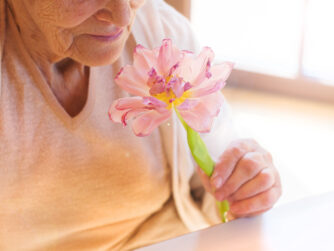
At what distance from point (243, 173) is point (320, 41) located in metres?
1.23

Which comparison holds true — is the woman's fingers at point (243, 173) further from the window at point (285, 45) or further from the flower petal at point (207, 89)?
the window at point (285, 45)

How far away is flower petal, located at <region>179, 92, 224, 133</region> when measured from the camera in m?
0.47

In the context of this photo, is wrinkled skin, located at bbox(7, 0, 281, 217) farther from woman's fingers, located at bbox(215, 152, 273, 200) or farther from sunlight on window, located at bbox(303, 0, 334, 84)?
sunlight on window, located at bbox(303, 0, 334, 84)

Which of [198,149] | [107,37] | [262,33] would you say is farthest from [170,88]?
[262,33]

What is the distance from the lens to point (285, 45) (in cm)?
183

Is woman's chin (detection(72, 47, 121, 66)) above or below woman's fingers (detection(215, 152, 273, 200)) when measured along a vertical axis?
above

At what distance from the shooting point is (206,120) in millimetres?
466

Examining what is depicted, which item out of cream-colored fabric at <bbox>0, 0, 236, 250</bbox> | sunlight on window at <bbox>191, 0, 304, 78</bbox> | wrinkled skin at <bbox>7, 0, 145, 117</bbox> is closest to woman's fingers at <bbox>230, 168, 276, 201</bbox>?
cream-colored fabric at <bbox>0, 0, 236, 250</bbox>

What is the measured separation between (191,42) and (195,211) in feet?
0.96

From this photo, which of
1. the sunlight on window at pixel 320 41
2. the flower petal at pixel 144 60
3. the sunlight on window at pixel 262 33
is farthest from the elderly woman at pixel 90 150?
the sunlight on window at pixel 320 41

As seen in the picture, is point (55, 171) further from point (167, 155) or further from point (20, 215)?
point (167, 155)

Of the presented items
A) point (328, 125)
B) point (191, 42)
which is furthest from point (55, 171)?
point (328, 125)

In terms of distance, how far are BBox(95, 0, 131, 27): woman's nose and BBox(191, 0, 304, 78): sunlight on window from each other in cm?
97

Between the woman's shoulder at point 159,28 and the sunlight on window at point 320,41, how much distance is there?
0.99 meters
